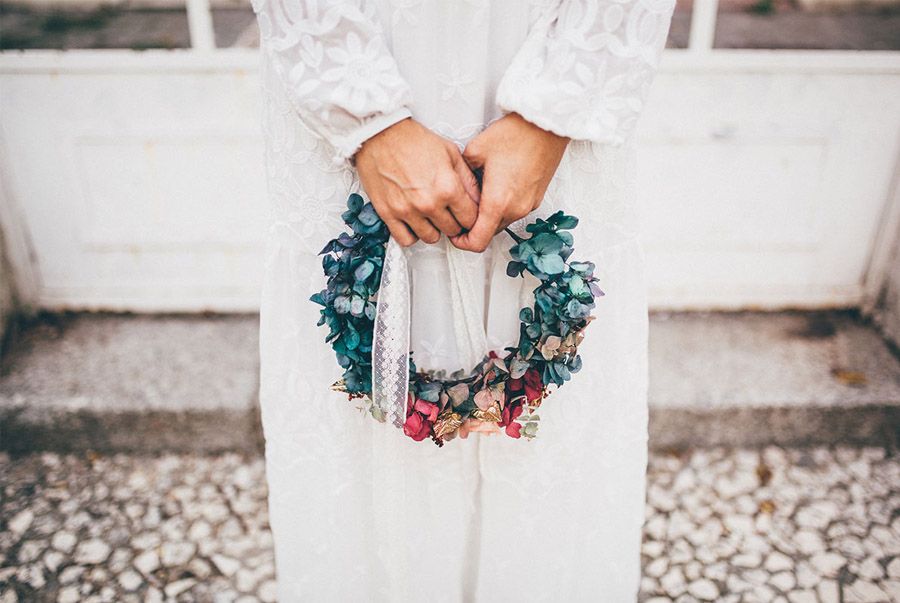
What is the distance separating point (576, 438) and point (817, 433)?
1307 millimetres

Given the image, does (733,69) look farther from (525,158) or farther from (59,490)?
(59,490)

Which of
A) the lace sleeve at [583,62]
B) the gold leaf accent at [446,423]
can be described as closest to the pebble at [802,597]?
the gold leaf accent at [446,423]

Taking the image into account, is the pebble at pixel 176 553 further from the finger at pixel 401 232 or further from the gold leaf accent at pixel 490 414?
the finger at pixel 401 232

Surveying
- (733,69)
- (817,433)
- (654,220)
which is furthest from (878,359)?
(733,69)

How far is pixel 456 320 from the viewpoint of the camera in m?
1.21

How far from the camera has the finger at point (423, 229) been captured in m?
1.03

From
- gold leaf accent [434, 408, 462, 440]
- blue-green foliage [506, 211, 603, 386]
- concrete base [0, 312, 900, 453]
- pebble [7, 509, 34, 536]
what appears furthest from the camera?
concrete base [0, 312, 900, 453]

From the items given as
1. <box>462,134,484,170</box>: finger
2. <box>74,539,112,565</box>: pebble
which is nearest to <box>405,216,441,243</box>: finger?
<box>462,134,484,170</box>: finger

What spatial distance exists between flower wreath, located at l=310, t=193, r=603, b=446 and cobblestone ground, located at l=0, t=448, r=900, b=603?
958 mm

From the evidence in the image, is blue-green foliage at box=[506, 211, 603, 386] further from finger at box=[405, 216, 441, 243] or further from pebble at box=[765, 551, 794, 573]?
pebble at box=[765, 551, 794, 573]

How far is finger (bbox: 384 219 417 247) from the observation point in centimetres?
105

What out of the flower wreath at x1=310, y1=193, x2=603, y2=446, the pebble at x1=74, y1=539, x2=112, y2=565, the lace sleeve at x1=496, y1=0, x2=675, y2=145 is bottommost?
the pebble at x1=74, y1=539, x2=112, y2=565

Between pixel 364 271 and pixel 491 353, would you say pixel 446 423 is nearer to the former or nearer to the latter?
pixel 491 353

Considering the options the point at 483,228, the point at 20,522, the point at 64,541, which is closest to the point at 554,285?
the point at 483,228
